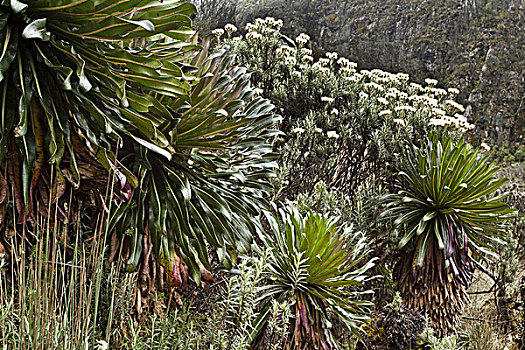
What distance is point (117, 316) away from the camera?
217 cm

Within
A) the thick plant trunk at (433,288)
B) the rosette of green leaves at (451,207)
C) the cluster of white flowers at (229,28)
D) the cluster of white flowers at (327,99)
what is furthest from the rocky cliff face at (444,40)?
the thick plant trunk at (433,288)

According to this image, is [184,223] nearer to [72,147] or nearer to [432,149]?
[72,147]

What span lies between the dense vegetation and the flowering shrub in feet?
0.10

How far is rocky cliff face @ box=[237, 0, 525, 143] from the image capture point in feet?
46.2

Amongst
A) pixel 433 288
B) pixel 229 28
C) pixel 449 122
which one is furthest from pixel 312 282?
pixel 229 28

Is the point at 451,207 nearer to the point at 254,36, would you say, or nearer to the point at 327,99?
the point at 327,99

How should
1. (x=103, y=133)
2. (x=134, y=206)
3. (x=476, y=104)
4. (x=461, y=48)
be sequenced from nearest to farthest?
(x=103, y=133)
(x=134, y=206)
(x=476, y=104)
(x=461, y=48)

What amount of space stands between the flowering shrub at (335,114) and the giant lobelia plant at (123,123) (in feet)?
7.08

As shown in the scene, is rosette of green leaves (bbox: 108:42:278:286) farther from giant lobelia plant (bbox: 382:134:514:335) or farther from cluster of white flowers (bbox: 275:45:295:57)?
cluster of white flowers (bbox: 275:45:295:57)

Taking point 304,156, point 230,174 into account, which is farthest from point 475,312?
point 230,174

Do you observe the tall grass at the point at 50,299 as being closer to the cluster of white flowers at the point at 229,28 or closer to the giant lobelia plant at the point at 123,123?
the giant lobelia plant at the point at 123,123

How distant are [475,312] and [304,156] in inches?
96.7

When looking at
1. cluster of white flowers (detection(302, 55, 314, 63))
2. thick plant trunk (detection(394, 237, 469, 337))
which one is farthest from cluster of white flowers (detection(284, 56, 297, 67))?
thick plant trunk (detection(394, 237, 469, 337))

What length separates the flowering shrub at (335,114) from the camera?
15.5 feet
